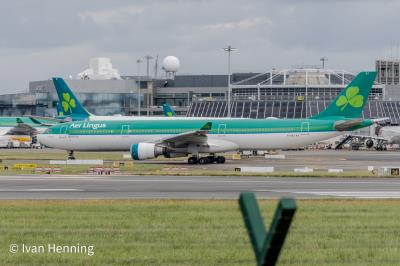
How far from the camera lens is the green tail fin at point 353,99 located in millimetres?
64938

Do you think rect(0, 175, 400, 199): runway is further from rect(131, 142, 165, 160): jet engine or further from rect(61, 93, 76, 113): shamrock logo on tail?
rect(61, 93, 76, 113): shamrock logo on tail

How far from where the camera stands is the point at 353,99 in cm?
6525

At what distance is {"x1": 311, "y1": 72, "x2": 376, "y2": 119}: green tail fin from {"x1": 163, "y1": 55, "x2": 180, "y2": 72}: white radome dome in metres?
124

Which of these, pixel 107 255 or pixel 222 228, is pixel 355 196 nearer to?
pixel 222 228

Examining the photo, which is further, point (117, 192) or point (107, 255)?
point (117, 192)

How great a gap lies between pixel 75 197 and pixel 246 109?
4281 inches

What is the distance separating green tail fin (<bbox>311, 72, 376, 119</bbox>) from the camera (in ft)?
213

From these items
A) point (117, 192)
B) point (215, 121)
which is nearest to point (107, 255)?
point (117, 192)

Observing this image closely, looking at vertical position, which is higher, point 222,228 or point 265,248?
point 265,248

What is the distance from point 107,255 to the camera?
15617 millimetres

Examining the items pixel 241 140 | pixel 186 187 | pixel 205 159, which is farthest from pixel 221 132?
pixel 186 187
